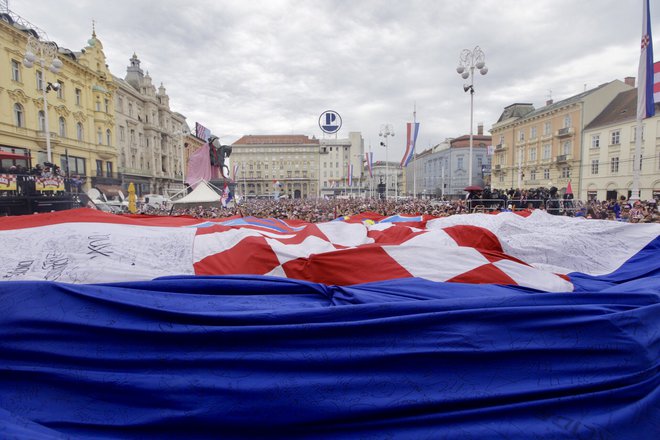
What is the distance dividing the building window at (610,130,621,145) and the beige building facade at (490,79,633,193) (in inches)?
127

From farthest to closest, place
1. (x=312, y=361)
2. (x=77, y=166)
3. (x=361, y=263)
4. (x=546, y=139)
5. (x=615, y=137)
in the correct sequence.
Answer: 1. (x=546, y=139)
2. (x=77, y=166)
3. (x=615, y=137)
4. (x=361, y=263)
5. (x=312, y=361)

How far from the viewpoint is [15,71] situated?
23719mm

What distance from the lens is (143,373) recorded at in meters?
1.62

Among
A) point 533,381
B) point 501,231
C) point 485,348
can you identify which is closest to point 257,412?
point 485,348

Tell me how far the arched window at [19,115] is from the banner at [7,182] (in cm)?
2032

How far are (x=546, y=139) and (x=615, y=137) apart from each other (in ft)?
25.3

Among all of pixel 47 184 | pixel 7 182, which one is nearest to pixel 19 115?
pixel 47 184

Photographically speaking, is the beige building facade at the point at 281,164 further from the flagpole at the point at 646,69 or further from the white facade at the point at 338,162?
the flagpole at the point at 646,69

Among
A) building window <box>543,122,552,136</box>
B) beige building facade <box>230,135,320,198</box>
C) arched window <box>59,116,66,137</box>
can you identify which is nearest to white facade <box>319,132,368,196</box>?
beige building facade <box>230,135,320,198</box>

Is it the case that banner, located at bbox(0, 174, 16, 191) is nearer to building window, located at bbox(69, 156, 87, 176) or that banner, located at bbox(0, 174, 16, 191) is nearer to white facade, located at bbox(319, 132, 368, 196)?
building window, located at bbox(69, 156, 87, 176)

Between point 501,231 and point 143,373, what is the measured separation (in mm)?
4027

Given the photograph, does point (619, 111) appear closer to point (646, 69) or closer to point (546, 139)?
point (546, 139)

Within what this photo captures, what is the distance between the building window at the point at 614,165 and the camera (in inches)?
1160

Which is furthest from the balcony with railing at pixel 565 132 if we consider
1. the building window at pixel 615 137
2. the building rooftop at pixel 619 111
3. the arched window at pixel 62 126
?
Result: the arched window at pixel 62 126
